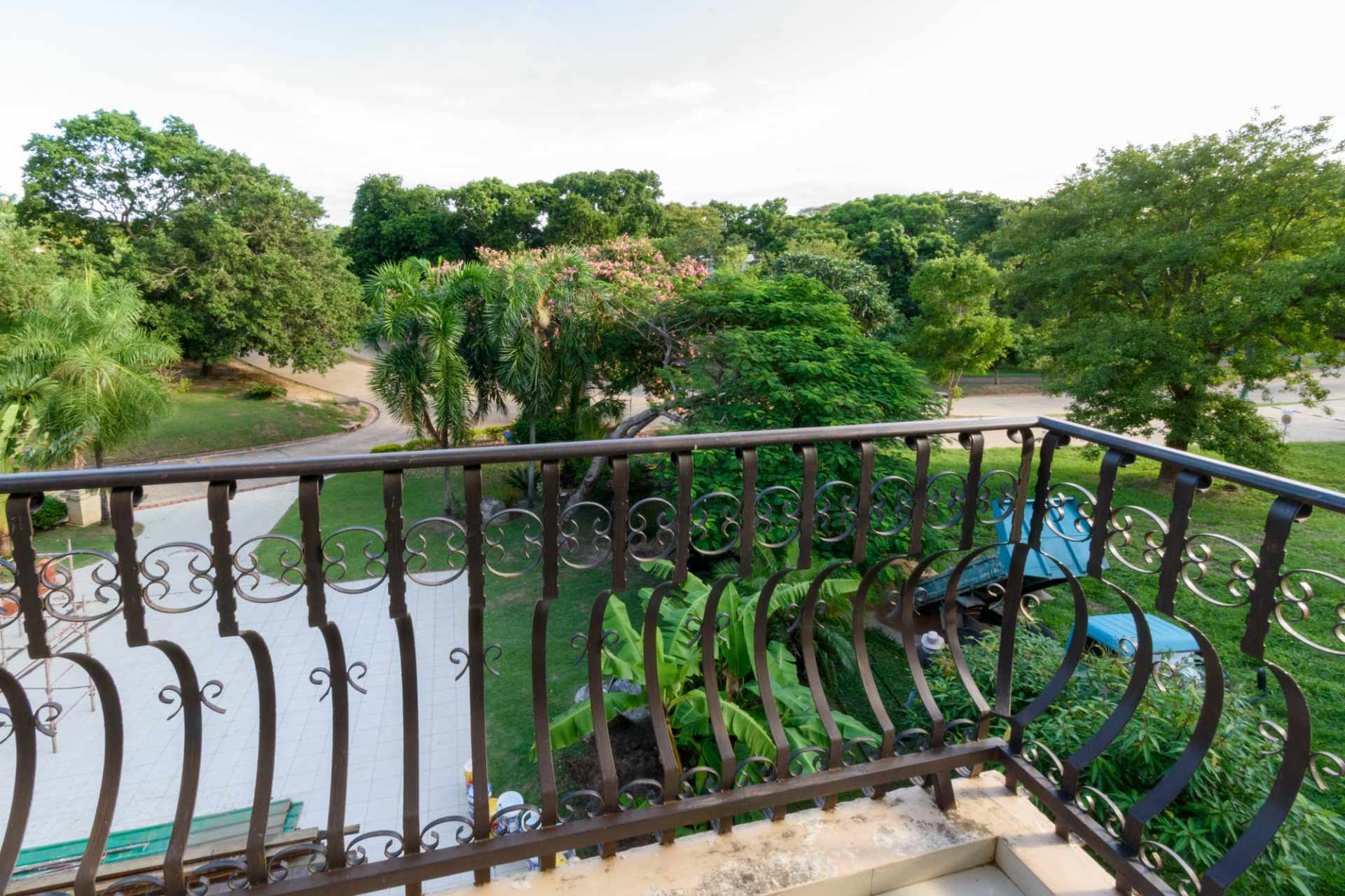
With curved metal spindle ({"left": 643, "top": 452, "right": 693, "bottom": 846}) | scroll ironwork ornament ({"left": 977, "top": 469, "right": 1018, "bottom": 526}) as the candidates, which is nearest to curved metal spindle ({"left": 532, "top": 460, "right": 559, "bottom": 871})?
curved metal spindle ({"left": 643, "top": 452, "right": 693, "bottom": 846})

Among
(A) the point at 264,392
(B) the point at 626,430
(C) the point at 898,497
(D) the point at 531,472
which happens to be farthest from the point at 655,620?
(A) the point at 264,392

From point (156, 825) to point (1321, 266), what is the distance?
15200 millimetres

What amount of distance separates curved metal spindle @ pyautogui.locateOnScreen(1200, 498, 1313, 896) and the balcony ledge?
375 millimetres

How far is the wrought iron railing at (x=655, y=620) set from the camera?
4.20ft

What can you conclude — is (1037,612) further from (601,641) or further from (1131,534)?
(601,641)

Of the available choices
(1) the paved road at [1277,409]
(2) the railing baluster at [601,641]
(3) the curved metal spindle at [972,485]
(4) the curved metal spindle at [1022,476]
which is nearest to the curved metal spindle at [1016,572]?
(4) the curved metal spindle at [1022,476]

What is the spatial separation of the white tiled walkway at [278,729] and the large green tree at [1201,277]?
11.8 meters

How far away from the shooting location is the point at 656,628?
5.66ft

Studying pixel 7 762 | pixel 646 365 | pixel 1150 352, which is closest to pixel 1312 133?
pixel 1150 352

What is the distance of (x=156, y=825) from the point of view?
509 centimetres

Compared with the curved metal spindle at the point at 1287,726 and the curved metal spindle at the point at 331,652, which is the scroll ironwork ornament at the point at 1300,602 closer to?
the curved metal spindle at the point at 1287,726

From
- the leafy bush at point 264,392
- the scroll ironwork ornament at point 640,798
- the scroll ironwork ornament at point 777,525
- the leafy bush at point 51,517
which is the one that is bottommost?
the leafy bush at point 51,517

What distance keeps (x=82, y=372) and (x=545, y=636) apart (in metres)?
13.1

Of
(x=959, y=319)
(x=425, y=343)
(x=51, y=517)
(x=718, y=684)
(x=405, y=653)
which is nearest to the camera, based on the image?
(x=405, y=653)
